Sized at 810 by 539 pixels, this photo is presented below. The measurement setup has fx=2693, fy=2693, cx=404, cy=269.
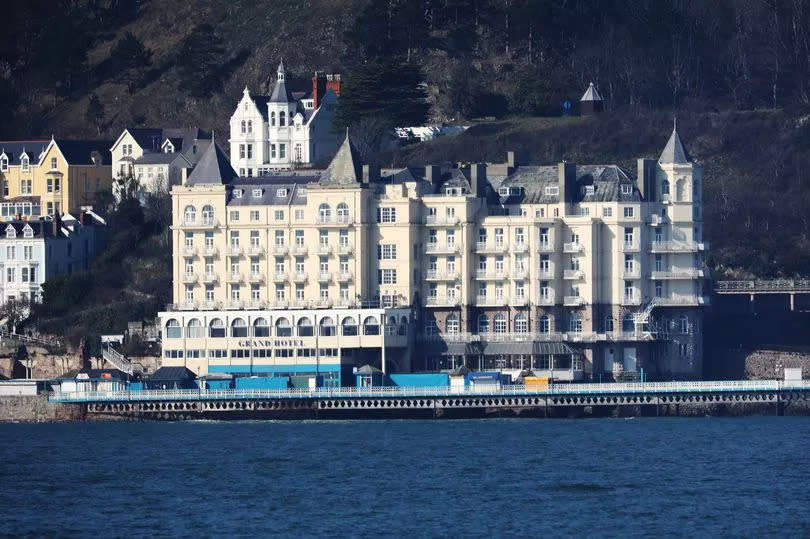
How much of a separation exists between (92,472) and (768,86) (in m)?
74.1

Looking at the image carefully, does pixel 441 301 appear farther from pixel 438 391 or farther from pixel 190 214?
pixel 190 214

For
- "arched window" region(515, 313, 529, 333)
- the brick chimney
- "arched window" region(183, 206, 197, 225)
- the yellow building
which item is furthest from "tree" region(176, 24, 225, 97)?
"arched window" region(515, 313, 529, 333)

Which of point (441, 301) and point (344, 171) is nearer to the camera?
point (441, 301)

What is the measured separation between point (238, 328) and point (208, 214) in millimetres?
7112

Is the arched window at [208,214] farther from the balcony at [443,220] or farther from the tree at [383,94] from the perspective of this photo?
the tree at [383,94]

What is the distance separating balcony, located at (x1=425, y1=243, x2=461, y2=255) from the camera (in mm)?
145375

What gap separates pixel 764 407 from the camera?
134875 mm

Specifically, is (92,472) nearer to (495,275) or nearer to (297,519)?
(297,519)

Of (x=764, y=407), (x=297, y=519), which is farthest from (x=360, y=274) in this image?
(x=297, y=519)

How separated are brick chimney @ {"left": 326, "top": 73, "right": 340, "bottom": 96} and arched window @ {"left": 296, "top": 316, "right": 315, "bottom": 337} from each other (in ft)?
110

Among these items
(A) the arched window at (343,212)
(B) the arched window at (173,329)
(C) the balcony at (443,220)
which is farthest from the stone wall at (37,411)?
(C) the balcony at (443,220)

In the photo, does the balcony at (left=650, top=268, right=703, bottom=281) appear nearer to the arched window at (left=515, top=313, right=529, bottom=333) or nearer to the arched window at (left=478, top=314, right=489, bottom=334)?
the arched window at (left=515, top=313, right=529, bottom=333)

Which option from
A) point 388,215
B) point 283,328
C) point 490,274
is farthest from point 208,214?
point 490,274

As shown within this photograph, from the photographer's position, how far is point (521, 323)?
475 feet
